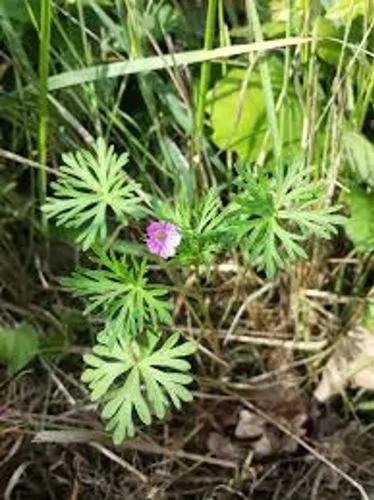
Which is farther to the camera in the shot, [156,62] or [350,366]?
[350,366]

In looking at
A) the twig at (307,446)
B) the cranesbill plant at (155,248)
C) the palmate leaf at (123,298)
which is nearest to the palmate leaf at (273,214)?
the cranesbill plant at (155,248)

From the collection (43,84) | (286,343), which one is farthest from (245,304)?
(43,84)

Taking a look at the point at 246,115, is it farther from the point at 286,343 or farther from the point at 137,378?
the point at 137,378

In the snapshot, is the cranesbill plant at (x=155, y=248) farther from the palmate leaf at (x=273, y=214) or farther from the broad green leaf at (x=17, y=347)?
the broad green leaf at (x=17, y=347)

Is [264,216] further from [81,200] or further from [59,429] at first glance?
[59,429]

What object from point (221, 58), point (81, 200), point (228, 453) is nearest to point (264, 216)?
point (81, 200)

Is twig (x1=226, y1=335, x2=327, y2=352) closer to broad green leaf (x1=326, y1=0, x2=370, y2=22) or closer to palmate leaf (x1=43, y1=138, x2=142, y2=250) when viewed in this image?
palmate leaf (x1=43, y1=138, x2=142, y2=250)

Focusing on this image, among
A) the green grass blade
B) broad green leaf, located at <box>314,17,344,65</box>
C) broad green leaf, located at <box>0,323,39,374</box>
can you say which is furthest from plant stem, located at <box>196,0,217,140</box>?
broad green leaf, located at <box>0,323,39,374</box>

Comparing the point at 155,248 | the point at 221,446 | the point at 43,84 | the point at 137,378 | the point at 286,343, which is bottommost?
the point at 221,446
